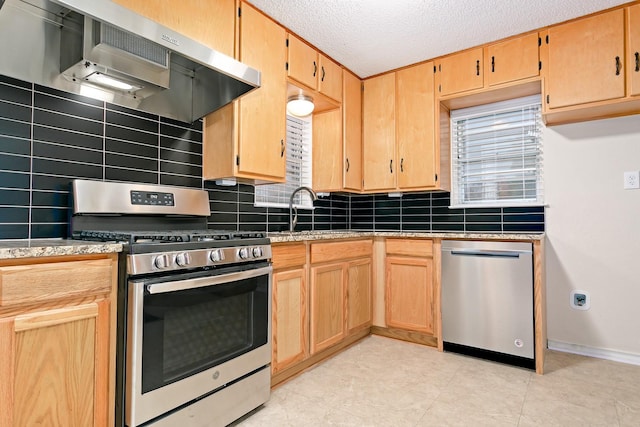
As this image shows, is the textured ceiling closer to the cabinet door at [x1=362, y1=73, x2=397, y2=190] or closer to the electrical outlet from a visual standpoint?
the cabinet door at [x1=362, y1=73, x2=397, y2=190]

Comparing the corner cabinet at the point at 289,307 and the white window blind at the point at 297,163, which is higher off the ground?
the white window blind at the point at 297,163

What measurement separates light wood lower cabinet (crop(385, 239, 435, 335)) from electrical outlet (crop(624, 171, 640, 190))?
1.39 m

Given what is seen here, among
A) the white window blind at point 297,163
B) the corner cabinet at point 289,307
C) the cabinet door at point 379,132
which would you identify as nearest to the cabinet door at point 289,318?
the corner cabinet at point 289,307

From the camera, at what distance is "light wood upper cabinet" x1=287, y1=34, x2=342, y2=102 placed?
264 cm

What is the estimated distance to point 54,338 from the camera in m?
1.19

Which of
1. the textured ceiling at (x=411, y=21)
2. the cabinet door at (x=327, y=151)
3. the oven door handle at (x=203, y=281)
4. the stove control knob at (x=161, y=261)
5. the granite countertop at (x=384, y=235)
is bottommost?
the oven door handle at (x=203, y=281)

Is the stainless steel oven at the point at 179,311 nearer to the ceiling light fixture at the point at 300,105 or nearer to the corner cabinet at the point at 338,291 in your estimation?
the corner cabinet at the point at 338,291

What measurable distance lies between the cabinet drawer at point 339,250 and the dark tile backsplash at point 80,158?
21.2 inches

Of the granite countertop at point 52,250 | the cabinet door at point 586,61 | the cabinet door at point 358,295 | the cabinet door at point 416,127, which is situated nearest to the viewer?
the granite countertop at point 52,250

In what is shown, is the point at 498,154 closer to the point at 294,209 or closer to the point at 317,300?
the point at 294,209

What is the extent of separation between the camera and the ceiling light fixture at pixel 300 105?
2901 mm

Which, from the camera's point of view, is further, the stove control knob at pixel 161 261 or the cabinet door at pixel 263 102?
the cabinet door at pixel 263 102

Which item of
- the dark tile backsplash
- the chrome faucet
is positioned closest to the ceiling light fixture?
the chrome faucet

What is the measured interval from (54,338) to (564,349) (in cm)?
317
